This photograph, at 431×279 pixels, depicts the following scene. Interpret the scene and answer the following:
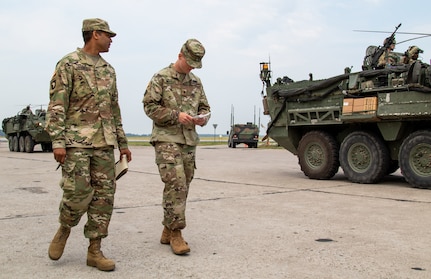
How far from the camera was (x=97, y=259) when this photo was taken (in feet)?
11.8

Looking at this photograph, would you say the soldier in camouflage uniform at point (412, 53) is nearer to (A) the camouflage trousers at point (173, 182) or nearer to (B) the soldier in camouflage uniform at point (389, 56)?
(B) the soldier in camouflage uniform at point (389, 56)

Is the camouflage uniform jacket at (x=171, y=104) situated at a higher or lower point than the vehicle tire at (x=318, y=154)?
higher

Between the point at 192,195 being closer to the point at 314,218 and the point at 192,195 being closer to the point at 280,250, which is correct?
the point at 314,218

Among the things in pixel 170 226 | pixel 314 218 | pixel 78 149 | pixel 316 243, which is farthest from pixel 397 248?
pixel 78 149

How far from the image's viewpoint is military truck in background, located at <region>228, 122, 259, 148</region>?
30828 mm

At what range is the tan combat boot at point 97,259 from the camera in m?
3.55

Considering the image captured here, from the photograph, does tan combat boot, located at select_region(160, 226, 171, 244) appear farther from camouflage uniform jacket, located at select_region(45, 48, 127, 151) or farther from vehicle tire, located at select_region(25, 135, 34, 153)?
vehicle tire, located at select_region(25, 135, 34, 153)

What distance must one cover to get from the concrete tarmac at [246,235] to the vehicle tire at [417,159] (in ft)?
0.70

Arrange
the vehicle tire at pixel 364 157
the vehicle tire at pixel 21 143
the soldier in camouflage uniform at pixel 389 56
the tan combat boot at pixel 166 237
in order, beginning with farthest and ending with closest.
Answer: the vehicle tire at pixel 21 143
the soldier in camouflage uniform at pixel 389 56
the vehicle tire at pixel 364 157
the tan combat boot at pixel 166 237

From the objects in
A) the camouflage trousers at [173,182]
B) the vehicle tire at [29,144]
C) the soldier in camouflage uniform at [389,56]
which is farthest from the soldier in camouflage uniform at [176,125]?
the vehicle tire at [29,144]

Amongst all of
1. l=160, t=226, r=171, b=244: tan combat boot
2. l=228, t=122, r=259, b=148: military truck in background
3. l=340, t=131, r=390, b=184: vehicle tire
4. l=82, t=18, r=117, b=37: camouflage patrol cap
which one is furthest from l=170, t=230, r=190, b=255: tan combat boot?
l=228, t=122, r=259, b=148: military truck in background

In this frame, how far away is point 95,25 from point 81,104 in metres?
0.59

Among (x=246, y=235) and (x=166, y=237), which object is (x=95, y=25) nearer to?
(x=166, y=237)

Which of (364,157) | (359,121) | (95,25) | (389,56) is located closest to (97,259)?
(95,25)
